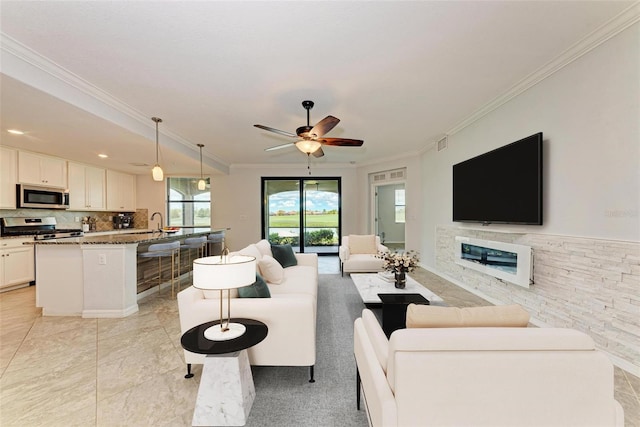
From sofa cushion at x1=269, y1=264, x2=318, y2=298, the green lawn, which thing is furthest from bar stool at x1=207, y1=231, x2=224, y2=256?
sofa cushion at x1=269, y1=264, x2=318, y2=298

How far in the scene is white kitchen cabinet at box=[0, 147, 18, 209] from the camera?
14.0ft

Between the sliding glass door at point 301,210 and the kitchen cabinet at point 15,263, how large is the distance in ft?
15.0

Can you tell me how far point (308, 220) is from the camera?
Result: 7.68 meters

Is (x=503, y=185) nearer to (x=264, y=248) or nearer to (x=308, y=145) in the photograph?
(x=308, y=145)

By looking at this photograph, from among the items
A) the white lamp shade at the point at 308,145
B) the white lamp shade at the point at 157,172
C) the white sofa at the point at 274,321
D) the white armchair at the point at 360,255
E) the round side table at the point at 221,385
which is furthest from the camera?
the white armchair at the point at 360,255

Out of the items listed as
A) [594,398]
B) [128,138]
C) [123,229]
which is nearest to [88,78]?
[128,138]

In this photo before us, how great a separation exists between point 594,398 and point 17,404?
3273mm

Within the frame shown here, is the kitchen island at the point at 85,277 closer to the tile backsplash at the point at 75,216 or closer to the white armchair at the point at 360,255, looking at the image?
the tile backsplash at the point at 75,216

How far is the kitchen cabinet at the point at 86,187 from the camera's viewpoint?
5.45 m

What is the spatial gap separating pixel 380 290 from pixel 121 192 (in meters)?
6.81

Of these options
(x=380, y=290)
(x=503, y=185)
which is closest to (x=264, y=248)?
(x=380, y=290)

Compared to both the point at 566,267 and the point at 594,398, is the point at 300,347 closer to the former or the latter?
the point at 594,398

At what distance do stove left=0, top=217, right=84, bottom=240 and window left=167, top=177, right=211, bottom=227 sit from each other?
7.40 ft

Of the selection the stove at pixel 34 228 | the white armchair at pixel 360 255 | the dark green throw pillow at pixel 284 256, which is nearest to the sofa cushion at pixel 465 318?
the dark green throw pillow at pixel 284 256
